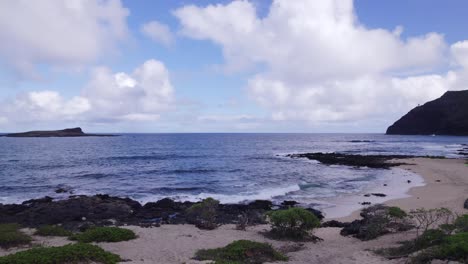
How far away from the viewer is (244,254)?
11367mm

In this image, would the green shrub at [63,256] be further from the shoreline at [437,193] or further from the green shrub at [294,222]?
the shoreline at [437,193]

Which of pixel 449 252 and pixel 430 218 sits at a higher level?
pixel 430 218

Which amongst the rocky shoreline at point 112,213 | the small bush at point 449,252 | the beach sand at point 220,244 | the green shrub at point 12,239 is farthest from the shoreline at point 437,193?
the green shrub at point 12,239

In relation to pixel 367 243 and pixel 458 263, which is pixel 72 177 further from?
pixel 458 263

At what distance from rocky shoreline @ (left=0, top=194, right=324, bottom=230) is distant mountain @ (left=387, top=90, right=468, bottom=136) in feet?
522

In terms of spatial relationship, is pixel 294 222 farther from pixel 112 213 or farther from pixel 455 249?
pixel 112 213

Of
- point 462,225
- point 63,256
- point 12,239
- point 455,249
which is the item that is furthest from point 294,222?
point 12,239

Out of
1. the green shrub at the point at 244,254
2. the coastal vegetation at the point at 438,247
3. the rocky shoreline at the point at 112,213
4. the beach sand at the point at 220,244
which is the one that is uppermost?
the coastal vegetation at the point at 438,247

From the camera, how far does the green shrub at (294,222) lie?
1435cm

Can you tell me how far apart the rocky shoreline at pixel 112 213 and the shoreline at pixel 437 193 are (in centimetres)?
546

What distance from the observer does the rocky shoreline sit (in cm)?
1963

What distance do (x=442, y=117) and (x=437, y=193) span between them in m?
164

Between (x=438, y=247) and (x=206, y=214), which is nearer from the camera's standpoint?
(x=438, y=247)

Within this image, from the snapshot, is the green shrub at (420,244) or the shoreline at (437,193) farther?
the shoreline at (437,193)
